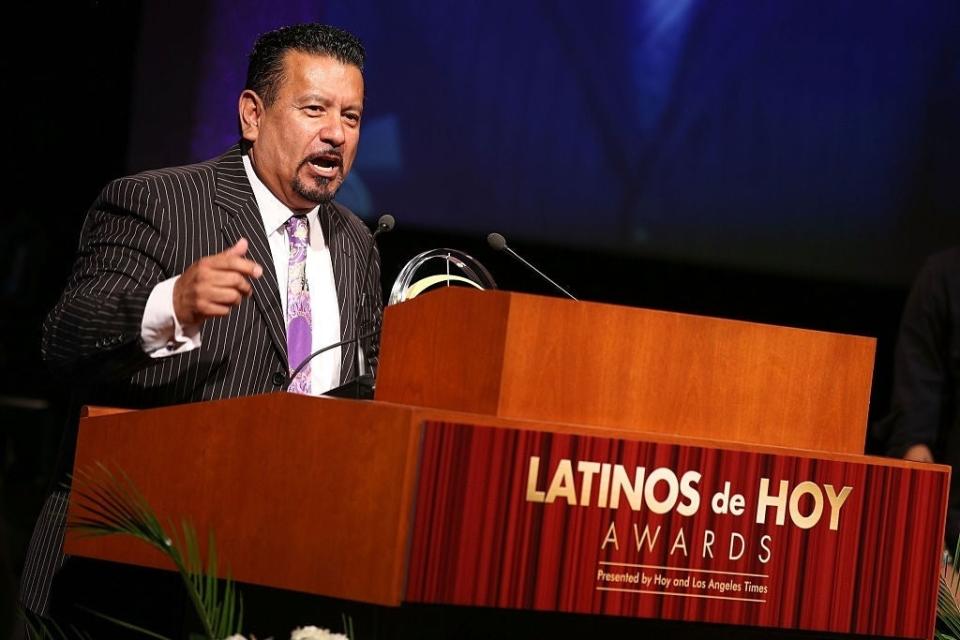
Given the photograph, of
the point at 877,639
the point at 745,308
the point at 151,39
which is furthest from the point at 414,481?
the point at 745,308

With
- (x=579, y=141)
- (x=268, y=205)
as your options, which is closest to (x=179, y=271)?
(x=268, y=205)

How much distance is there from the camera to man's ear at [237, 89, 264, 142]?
3.25 metres

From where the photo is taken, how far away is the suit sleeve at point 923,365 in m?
4.12

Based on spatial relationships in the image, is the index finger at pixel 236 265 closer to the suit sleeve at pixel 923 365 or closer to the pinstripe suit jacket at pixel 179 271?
the pinstripe suit jacket at pixel 179 271

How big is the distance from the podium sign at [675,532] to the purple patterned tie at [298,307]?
1.17 metres

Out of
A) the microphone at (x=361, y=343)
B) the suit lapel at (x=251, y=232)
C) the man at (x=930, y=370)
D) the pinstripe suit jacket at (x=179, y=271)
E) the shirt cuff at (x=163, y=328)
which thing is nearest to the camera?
the shirt cuff at (x=163, y=328)

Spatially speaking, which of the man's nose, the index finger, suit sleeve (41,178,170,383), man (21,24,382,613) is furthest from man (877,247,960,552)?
the index finger

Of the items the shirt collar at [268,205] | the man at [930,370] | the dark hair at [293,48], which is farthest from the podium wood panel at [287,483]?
the man at [930,370]

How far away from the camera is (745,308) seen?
5.28 m

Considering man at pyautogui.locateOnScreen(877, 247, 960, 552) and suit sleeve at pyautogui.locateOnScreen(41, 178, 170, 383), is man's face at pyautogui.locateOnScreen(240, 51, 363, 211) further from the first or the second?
man at pyautogui.locateOnScreen(877, 247, 960, 552)

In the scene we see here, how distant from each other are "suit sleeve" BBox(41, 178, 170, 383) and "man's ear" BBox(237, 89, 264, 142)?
1.37ft

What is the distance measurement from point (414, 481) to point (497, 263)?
329 centimetres

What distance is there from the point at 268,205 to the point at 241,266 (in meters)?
1.08

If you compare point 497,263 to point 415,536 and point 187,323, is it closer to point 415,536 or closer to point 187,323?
point 187,323
